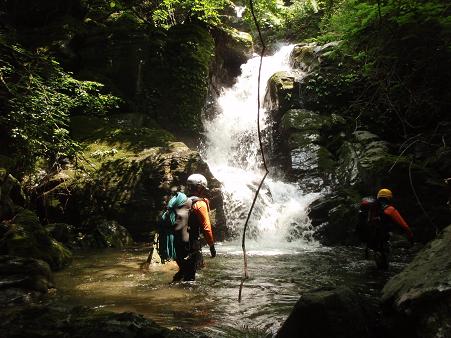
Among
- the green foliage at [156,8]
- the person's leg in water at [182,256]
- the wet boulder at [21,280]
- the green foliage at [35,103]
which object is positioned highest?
the green foliage at [156,8]

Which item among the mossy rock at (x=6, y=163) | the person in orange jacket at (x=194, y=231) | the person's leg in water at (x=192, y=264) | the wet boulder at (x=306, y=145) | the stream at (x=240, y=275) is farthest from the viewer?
the wet boulder at (x=306, y=145)

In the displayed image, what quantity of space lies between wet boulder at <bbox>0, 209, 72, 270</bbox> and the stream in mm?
347

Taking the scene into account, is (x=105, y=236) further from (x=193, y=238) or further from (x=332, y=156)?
(x=332, y=156)

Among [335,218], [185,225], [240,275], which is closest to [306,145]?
[335,218]

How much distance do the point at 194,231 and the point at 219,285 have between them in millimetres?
1167

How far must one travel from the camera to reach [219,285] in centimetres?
638

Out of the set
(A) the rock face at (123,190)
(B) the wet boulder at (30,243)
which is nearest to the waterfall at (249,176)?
(A) the rock face at (123,190)

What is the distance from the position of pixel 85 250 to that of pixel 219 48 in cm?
1368

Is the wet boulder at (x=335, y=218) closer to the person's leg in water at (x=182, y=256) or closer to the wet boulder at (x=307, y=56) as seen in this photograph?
the person's leg in water at (x=182, y=256)

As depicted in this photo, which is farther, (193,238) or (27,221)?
(27,221)

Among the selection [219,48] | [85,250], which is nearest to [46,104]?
[85,250]

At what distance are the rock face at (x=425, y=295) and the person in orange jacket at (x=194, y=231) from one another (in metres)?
2.55

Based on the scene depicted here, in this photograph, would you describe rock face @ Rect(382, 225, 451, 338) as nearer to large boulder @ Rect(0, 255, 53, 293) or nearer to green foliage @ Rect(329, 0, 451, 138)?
green foliage @ Rect(329, 0, 451, 138)

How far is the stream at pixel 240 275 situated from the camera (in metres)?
4.86
